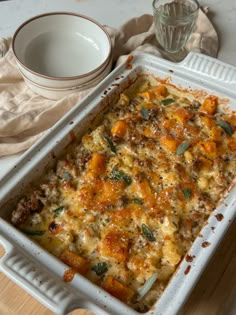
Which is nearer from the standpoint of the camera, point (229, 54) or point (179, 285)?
point (179, 285)

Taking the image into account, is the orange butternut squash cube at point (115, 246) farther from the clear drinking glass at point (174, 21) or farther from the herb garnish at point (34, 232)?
the clear drinking glass at point (174, 21)

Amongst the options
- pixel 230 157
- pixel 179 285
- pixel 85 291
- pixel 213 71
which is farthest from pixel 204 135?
pixel 85 291

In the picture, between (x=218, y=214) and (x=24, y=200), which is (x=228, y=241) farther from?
(x=24, y=200)

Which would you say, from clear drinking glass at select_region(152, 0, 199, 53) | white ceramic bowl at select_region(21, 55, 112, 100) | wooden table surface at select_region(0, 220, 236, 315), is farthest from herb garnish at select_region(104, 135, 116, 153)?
clear drinking glass at select_region(152, 0, 199, 53)

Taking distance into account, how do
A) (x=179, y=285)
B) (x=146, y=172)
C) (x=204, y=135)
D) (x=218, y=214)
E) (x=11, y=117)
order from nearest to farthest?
(x=179, y=285) < (x=218, y=214) < (x=146, y=172) < (x=204, y=135) < (x=11, y=117)

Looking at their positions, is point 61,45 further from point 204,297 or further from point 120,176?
point 204,297

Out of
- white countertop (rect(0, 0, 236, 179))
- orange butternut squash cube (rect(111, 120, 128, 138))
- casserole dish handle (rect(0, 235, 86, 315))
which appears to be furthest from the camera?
white countertop (rect(0, 0, 236, 179))

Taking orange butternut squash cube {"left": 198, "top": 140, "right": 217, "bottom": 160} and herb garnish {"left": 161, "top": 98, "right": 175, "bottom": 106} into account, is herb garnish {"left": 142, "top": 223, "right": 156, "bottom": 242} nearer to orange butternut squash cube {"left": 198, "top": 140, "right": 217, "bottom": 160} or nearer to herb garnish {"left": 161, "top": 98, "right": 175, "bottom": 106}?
orange butternut squash cube {"left": 198, "top": 140, "right": 217, "bottom": 160}

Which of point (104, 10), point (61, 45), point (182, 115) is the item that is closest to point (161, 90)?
point (182, 115)
